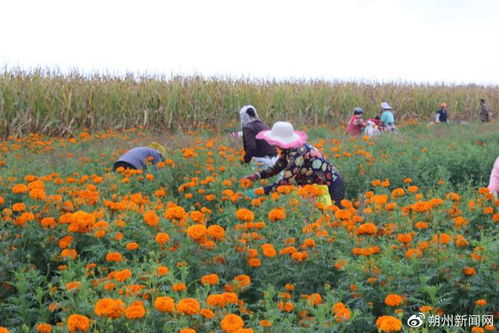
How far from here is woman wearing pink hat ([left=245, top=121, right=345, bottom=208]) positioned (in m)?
6.32

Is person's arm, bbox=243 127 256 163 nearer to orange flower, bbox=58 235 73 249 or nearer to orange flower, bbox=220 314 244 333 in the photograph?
orange flower, bbox=58 235 73 249

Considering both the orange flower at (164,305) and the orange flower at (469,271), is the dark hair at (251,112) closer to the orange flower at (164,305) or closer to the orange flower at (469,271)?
the orange flower at (469,271)

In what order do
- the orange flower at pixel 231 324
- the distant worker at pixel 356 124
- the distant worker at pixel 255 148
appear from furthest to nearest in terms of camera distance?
1. the distant worker at pixel 356 124
2. the distant worker at pixel 255 148
3. the orange flower at pixel 231 324

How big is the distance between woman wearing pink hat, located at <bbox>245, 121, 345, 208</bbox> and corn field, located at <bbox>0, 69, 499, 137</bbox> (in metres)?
10.7

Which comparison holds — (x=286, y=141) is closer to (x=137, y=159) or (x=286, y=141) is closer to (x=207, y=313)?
(x=137, y=159)

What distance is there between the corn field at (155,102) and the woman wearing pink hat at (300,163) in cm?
1075

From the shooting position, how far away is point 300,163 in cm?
633

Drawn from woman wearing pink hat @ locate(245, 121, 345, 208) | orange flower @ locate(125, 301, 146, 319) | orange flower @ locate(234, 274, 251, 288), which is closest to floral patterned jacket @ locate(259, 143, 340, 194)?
woman wearing pink hat @ locate(245, 121, 345, 208)

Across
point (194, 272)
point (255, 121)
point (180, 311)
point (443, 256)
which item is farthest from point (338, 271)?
point (255, 121)

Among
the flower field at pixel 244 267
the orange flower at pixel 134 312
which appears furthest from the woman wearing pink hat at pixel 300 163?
the orange flower at pixel 134 312

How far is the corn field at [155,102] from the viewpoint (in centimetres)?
1575

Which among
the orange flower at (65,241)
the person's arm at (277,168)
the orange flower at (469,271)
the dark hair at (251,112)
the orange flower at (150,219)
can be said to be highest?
the dark hair at (251,112)

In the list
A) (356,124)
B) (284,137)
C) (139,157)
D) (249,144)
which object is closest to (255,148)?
(249,144)

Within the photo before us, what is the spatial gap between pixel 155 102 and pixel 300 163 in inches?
489
